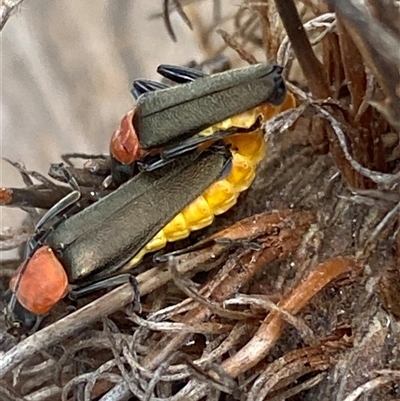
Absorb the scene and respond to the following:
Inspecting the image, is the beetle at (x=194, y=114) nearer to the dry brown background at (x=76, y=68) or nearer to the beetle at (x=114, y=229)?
the beetle at (x=114, y=229)

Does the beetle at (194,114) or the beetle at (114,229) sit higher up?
the beetle at (194,114)

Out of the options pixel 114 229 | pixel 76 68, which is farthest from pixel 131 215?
pixel 76 68

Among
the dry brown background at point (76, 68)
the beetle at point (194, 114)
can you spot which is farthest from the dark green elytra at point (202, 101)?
the dry brown background at point (76, 68)

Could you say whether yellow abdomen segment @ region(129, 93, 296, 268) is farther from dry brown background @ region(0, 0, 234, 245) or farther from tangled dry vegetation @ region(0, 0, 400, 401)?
dry brown background @ region(0, 0, 234, 245)

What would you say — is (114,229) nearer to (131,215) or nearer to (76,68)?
(131,215)

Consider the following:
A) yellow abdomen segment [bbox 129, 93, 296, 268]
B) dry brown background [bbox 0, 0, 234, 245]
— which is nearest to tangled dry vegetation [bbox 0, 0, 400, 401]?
yellow abdomen segment [bbox 129, 93, 296, 268]

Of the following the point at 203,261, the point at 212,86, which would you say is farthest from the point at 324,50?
the point at 203,261
